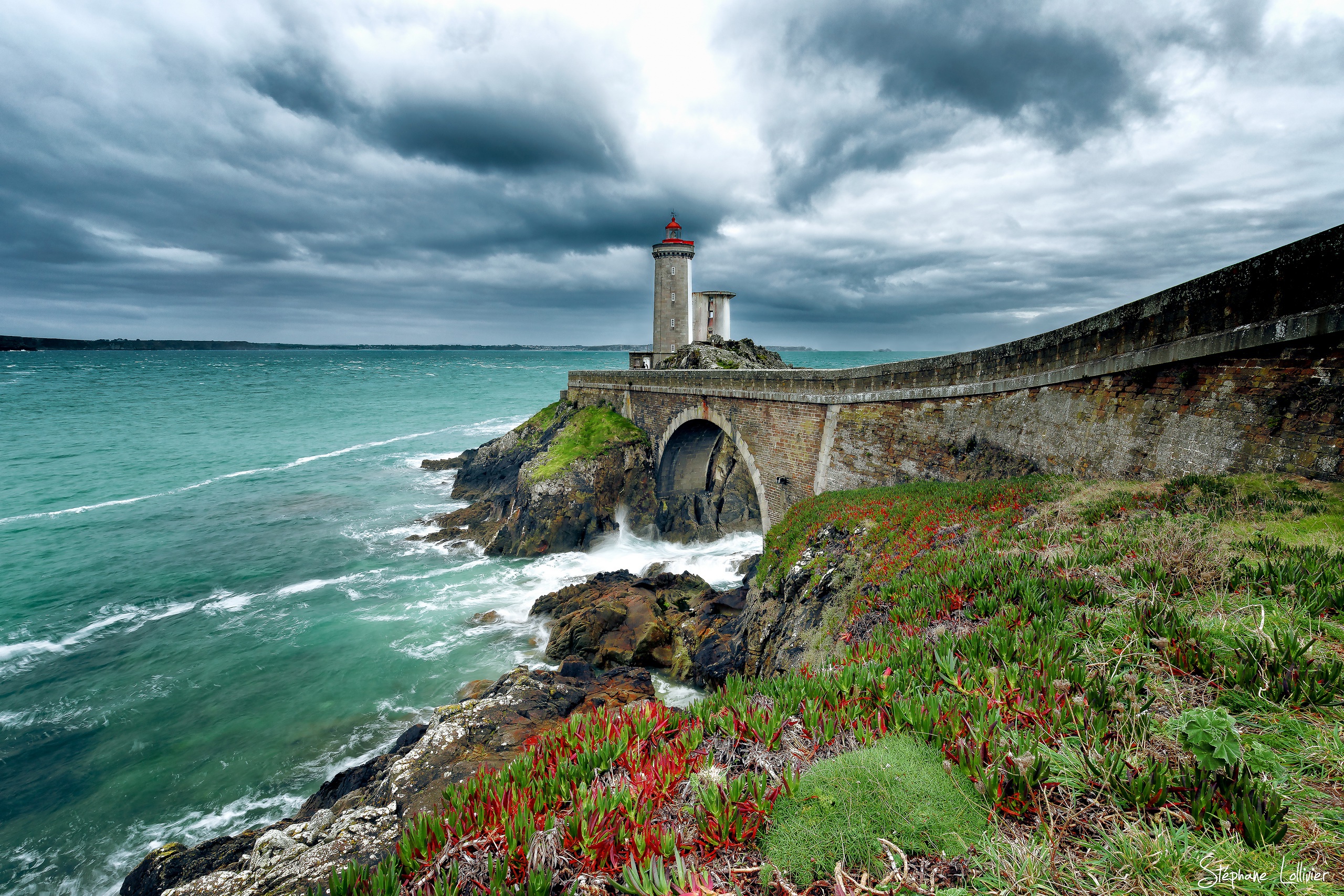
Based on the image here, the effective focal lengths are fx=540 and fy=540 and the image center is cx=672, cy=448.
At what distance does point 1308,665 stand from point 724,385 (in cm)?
1802

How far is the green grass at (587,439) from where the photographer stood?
83.0ft

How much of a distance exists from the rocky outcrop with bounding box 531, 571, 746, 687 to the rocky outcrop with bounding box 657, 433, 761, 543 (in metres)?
8.12

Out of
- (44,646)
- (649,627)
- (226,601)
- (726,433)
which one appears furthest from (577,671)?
(44,646)

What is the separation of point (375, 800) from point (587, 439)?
2127 cm

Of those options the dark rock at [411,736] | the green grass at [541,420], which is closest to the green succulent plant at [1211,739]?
the dark rock at [411,736]

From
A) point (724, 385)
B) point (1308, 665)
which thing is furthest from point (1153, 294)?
point (724, 385)

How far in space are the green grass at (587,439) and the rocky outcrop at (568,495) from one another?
0.05 meters

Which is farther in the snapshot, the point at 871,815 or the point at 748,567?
the point at 748,567

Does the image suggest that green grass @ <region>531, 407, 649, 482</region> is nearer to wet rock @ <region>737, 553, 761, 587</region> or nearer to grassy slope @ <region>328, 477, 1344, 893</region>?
wet rock @ <region>737, 553, 761, 587</region>

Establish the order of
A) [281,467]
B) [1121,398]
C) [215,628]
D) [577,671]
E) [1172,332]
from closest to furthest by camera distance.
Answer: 1. [1172,332]
2. [1121,398]
3. [577,671]
4. [215,628]
5. [281,467]

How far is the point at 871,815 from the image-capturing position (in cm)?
258

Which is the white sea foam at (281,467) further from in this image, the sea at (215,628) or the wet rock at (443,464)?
the wet rock at (443,464)

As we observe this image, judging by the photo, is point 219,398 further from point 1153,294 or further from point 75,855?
point 1153,294

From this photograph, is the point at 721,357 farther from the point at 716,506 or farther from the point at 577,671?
the point at 577,671
